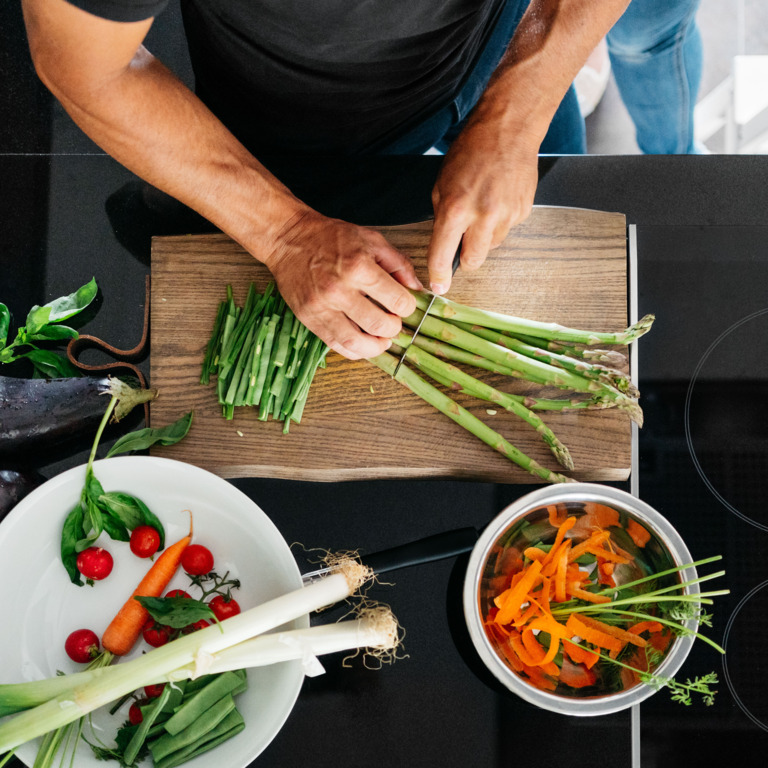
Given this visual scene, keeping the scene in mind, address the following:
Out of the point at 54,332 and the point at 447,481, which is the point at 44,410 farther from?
the point at 447,481

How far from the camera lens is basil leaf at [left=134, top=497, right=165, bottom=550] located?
1373 millimetres

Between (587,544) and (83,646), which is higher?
(587,544)

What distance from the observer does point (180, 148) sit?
4.09 feet

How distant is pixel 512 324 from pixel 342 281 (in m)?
0.37

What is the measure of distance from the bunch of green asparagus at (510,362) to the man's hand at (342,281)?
79 millimetres

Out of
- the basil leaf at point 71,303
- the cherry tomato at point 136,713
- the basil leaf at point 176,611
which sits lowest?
the cherry tomato at point 136,713

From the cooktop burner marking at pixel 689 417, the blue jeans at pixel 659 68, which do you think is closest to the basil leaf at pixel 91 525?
the cooktop burner marking at pixel 689 417

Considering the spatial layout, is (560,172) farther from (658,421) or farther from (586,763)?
(586,763)

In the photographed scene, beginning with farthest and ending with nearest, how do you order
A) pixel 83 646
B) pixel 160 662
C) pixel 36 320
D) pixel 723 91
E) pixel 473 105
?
pixel 723 91 → pixel 473 105 → pixel 36 320 → pixel 83 646 → pixel 160 662

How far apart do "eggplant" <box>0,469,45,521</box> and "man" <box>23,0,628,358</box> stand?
652 mm

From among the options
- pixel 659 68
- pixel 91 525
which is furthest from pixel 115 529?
pixel 659 68

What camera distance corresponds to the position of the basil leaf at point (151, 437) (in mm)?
1372

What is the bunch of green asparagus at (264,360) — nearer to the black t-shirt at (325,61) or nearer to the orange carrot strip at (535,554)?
the black t-shirt at (325,61)

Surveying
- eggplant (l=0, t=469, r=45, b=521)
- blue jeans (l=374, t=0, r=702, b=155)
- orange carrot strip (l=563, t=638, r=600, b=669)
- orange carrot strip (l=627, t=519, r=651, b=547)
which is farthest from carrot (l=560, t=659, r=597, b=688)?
blue jeans (l=374, t=0, r=702, b=155)
